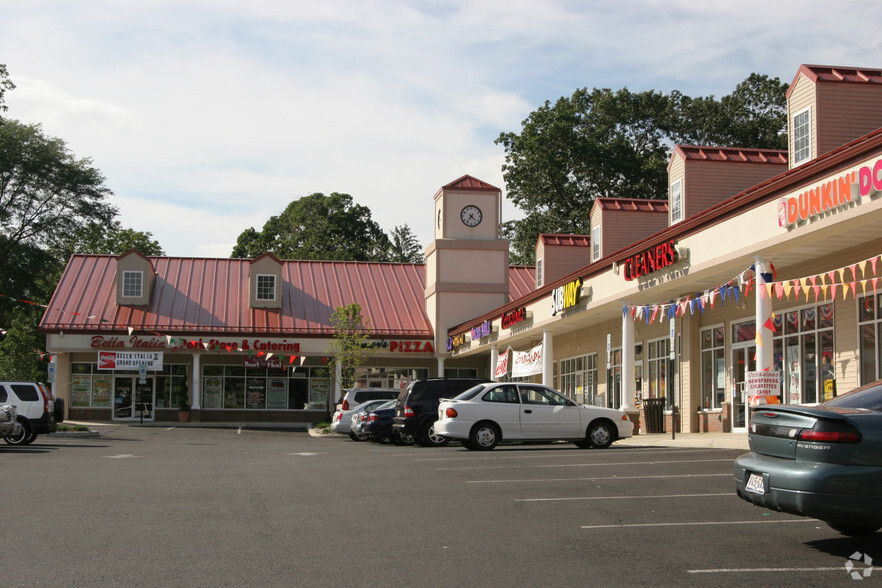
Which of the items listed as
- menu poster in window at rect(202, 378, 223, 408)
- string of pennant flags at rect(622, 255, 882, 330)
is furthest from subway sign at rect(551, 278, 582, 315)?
menu poster in window at rect(202, 378, 223, 408)

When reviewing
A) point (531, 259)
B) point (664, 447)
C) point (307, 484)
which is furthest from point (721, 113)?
point (307, 484)

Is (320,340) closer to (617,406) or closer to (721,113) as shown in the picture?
(617,406)

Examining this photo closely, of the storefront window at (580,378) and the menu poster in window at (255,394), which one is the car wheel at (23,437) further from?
the menu poster in window at (255,394)

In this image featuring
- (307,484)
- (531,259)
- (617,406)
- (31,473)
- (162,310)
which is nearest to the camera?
(307,484)

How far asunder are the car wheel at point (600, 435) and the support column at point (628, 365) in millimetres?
5335

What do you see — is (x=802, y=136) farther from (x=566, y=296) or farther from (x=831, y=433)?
(x=831, y=433)

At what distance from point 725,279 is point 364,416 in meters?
11.4

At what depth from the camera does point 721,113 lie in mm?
56688

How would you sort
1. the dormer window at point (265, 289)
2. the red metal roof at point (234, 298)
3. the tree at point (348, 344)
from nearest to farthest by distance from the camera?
the tree at point (348, 344) < the red metal roof at point (234, 298) < the dormer window at point (265, 289)

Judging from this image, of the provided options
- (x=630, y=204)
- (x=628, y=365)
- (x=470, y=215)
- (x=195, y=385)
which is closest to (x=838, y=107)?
(x=628, y=365)

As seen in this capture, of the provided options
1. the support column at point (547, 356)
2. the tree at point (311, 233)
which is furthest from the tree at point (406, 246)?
the support column at point (547, 356)

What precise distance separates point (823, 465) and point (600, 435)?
14243 millimetres

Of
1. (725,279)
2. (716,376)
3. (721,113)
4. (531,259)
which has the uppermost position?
(721,113)

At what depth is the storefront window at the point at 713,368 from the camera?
25.1 m
